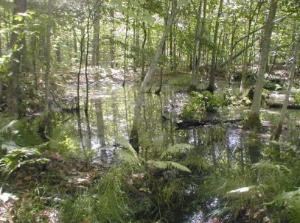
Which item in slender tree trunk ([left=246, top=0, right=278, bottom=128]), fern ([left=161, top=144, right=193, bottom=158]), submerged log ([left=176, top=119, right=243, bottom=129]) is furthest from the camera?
submerged log ([left=176, top=119, right=243, bottom=129])

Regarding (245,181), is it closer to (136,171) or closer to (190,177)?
(190,177)

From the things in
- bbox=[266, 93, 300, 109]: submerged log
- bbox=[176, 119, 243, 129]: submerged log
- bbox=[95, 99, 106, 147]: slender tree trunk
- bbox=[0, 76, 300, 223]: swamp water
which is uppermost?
bbox=[266, 93, 300, 109]: submerged log

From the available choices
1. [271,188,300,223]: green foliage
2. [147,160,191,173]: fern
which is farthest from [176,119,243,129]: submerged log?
[271,188,300,223]: green foliage

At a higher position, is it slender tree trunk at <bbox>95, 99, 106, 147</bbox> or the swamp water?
the swamp water

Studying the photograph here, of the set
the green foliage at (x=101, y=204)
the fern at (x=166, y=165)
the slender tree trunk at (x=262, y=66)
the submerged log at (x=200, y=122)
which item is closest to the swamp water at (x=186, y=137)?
the submerged log at (x=200, y=122)

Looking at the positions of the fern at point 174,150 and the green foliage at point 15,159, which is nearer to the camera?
the green foliage at point 15,159

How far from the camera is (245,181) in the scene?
673 centimetres

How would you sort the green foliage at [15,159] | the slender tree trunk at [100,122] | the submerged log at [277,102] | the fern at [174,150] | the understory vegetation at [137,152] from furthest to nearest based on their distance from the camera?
the submerged log at [277,102] → the slender tree trunk at [100,122] → the fern at [174,150] → the green foliage at [15,159] → the understory vegetation at [137,152]

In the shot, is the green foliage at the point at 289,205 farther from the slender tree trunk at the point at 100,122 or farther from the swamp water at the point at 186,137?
the slender tree trunk at the point at 100,122

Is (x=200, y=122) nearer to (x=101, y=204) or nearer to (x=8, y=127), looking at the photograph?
(x=8, y=127)

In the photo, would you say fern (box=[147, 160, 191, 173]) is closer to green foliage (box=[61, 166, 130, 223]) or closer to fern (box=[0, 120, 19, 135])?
green foliage (box=[61, 166, 130, 223])

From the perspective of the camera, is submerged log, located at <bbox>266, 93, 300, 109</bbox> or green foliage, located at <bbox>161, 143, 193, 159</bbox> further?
submerged log, located at <bbox>266, 93, 300, 109</bbox>

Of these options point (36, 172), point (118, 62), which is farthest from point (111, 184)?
point (118, 62)

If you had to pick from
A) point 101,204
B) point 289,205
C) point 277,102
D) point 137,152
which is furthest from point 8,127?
point 277,102
